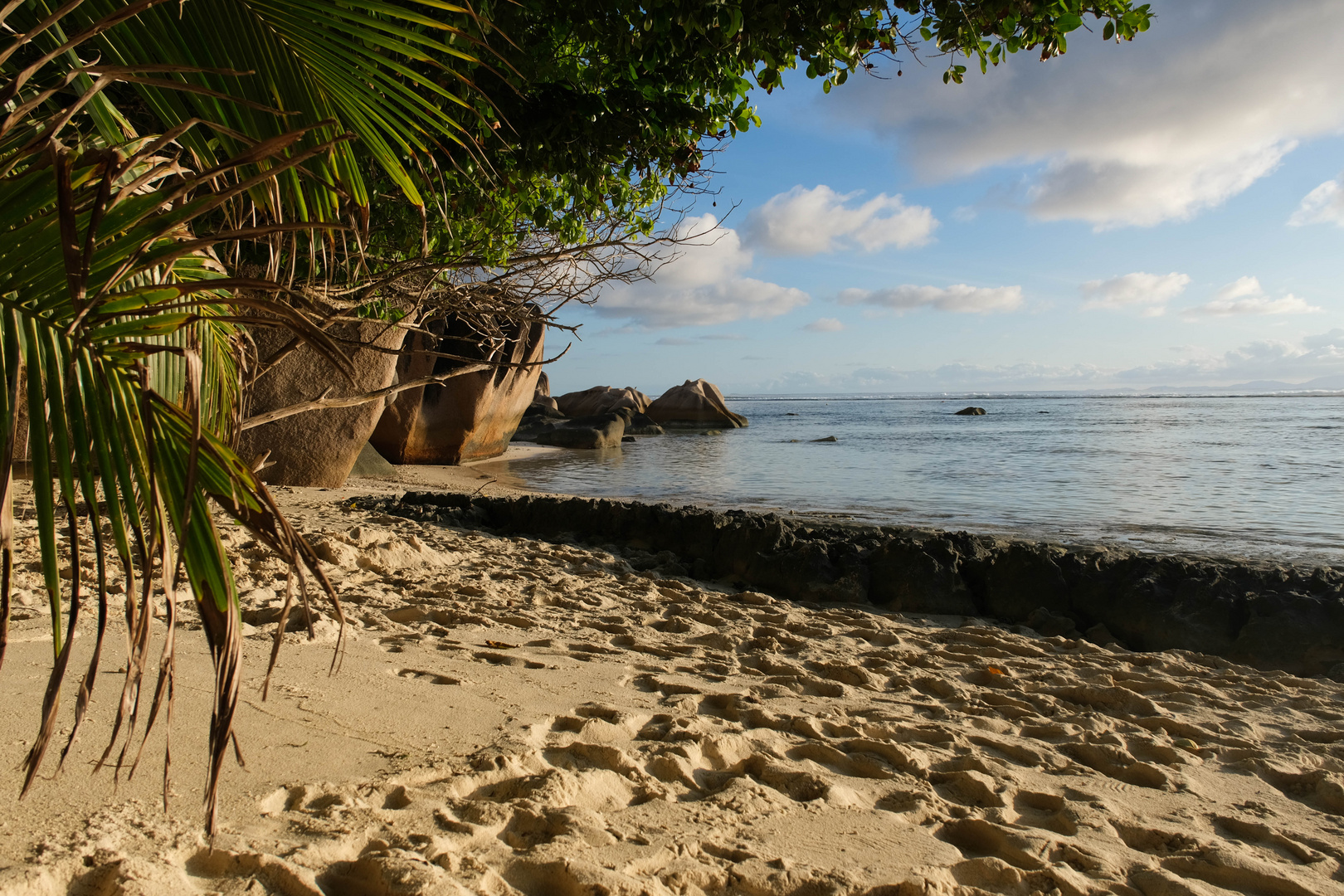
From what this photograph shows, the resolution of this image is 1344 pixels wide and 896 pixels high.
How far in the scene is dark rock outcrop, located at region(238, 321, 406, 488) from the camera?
7590mm

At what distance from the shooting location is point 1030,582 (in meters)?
5.40

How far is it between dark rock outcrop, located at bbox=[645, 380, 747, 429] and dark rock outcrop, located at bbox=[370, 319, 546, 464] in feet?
49.1

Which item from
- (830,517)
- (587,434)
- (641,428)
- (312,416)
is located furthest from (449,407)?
(641,428)

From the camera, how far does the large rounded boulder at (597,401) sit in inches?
1184

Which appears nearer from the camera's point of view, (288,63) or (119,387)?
(119,387)

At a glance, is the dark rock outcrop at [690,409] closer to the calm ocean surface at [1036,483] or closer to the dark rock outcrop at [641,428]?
the dark rock outcrop at [641,428]

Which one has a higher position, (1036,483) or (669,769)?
(669,769)

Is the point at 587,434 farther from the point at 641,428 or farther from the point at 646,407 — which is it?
the point at 646,407

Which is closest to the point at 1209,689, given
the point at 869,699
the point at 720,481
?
the point at 869,699

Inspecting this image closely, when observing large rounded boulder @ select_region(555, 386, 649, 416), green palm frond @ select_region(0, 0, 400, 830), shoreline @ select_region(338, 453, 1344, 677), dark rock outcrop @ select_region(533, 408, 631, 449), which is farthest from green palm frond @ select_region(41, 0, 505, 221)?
large rounded boulder @ select_region(555, 386, 649, 416)

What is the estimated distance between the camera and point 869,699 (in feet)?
10.5

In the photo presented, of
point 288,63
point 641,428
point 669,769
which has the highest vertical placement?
point 288,63

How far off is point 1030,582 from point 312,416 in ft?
22.7

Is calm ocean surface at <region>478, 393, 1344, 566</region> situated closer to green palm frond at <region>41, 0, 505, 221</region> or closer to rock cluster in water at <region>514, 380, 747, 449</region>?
rock cluster in water at <region>514, 380, 747, 449</region>
